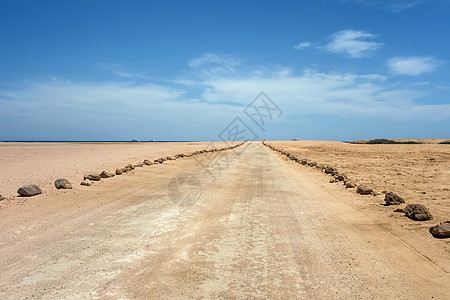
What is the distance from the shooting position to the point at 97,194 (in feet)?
23.8

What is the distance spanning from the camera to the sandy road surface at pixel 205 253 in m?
2.79

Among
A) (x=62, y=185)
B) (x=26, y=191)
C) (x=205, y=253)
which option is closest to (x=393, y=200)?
(x=205, y=253)

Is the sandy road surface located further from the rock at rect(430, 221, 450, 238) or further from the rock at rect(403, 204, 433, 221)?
the rock at rect(403, 204, 433, 221)

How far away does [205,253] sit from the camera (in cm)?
366

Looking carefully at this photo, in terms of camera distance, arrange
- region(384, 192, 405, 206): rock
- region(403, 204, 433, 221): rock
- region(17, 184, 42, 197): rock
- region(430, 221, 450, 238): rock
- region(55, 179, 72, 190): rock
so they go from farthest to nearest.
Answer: region(55, 179, 72, 190): rock → region(17, 184, 42, 197): rock → region(384, 192, 405, 206): rock → region(403, 204, 433, 221): rock → region(430, 221, 450, 238): rock

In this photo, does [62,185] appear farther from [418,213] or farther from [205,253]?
[418,213]

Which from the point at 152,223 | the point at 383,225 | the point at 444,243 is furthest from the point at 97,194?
the point at 444,243

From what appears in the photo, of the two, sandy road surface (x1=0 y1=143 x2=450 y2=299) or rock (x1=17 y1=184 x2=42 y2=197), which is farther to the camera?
rock (x1=17 y1=184 x2=42 y2=197)

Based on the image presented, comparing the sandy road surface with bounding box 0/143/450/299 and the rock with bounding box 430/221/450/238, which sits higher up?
the rock with bounding box 430/221/450/238

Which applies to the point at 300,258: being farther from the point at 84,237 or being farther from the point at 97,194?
the point at 97,194

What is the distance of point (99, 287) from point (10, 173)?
9.96 m

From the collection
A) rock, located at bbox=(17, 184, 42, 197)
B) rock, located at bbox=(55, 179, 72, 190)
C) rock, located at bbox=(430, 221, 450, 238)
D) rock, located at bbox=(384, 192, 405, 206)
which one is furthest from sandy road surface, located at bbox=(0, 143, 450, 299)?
rock, located at bbox=(55, 179, 72, 190)

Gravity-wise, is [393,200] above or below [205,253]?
above

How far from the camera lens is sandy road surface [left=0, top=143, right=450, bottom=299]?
110 inches
